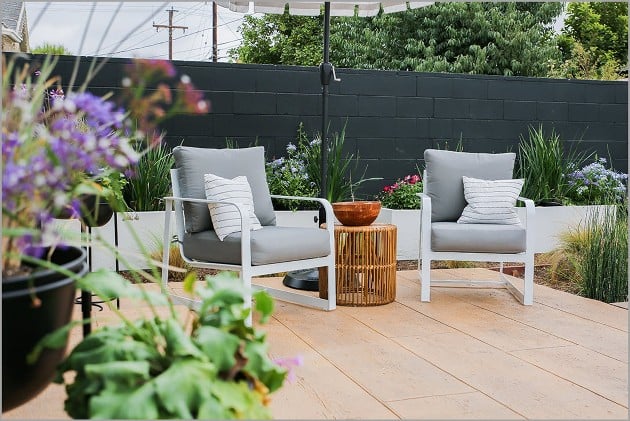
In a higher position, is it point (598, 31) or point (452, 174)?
point (598, 31)

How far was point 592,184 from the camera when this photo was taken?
655 cm

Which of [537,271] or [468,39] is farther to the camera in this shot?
[468,39]

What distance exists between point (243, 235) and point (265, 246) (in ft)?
0.47

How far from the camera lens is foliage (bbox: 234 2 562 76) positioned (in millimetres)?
13805

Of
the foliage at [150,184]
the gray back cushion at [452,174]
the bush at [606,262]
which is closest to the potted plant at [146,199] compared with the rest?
the foliage at [150,184]

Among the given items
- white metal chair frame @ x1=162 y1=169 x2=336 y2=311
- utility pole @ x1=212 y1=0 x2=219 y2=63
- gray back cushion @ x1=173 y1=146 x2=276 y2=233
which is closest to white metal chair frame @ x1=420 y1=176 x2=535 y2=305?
white metal chair frame @ x1=162 y1=169 x2=336 y2=311

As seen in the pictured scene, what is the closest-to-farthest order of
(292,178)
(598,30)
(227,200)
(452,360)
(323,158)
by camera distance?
(452,360), (227,200), (323,158), (292,178), (598,30)

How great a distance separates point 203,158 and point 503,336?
197 cm

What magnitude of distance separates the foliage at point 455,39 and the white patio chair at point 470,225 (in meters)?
9.13

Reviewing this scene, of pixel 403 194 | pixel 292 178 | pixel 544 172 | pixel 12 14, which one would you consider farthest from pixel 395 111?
pixel 12 14

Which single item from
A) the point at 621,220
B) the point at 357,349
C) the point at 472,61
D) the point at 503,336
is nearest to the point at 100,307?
the point at 357,349

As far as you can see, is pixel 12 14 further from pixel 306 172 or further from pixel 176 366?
pixel 176 366

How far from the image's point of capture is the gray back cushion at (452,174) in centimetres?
476

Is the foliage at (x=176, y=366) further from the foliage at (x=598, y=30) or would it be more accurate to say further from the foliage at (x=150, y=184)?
the foliage at (x=598, y=30)
